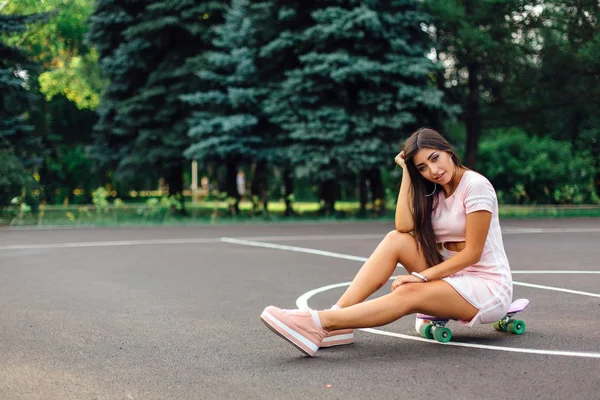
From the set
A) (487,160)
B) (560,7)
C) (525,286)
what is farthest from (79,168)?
(525,286)

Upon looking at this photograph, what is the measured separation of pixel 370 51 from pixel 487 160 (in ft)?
24.9

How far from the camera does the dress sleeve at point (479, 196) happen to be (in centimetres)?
535

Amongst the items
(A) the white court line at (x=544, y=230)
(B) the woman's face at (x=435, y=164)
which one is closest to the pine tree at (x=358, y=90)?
(A) the white court line at (x=544, y=230)

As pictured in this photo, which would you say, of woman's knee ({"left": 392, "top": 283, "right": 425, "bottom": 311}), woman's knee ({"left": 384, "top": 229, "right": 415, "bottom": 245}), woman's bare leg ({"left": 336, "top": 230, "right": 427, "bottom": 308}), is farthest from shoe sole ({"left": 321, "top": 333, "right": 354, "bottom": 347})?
woman's knee ({"left": 384, "top": 229, "right": 415, "bottom": 245})

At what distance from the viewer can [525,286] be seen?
8977 millimetres

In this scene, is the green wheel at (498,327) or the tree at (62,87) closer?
the green wheel at (498,327)

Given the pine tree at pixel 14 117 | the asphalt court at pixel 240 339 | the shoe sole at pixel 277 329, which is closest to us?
the asphalt court at pixel 240 339

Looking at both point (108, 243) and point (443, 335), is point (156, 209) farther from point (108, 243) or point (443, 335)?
point (443, 335)

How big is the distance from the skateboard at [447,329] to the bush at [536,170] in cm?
2189

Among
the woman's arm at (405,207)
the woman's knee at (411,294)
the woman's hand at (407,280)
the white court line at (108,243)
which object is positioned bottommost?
the white court line at (108,243)

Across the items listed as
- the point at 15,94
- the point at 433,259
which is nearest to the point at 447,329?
the point at 433,259

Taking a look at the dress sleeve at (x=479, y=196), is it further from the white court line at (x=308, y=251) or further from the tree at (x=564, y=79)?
the tree at (x=564, y=79)

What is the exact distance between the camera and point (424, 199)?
5566 mm

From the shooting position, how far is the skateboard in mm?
5589
